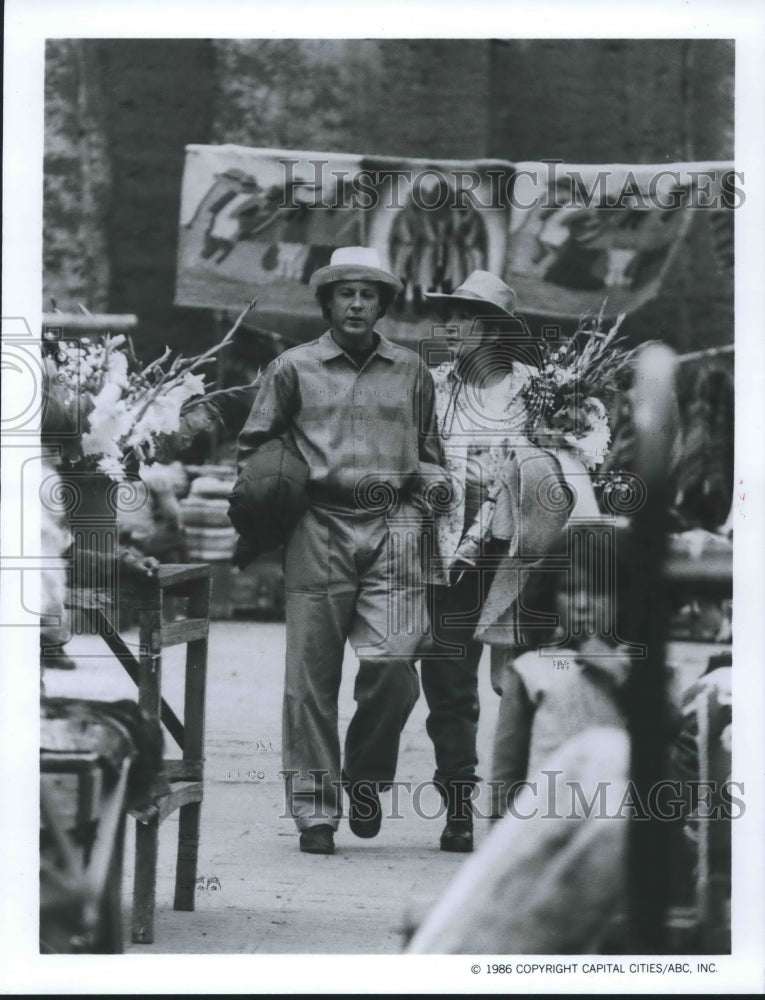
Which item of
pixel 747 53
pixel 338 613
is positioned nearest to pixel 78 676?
pixel 338 613

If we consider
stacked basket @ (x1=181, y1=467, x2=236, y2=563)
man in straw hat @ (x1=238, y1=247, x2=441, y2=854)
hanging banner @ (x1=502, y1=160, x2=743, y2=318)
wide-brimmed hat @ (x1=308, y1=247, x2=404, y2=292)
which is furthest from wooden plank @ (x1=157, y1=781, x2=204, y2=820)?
hanging banner @ (x1=502, y1=160, x2=743, y2=318)

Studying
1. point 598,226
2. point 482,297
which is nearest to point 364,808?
point 482,297

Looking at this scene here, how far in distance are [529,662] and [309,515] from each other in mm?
840

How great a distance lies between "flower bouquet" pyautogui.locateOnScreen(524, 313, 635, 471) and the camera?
7.66m

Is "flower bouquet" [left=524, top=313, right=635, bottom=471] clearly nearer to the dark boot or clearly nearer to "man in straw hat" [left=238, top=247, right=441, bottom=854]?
"man in straw hat" [left=238, top=247, right=441, bottom=854]

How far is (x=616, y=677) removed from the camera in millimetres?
7602

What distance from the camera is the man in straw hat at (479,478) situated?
766cm

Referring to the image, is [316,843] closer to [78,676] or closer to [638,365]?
[78,676]

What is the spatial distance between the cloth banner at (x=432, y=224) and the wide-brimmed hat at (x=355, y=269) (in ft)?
0.08

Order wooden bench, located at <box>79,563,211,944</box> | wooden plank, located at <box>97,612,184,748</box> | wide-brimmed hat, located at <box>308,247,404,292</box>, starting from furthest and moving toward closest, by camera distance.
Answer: wide-brimmed hat, located at <box>308,247,404,292</box>
wooden plank, located at <box>97,612,184,748</box>
wooden bench, located at <box>79,563,211,944</box>

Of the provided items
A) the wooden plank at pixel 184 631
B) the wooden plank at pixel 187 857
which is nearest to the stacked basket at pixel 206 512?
the wooden plank at pixel 184 631

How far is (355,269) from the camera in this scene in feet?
25.0

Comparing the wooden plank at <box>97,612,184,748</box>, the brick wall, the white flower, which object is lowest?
the wooden plank at <box>97,612,184,748</box>

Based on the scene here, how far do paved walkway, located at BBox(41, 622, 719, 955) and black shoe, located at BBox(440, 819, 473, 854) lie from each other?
3cm
